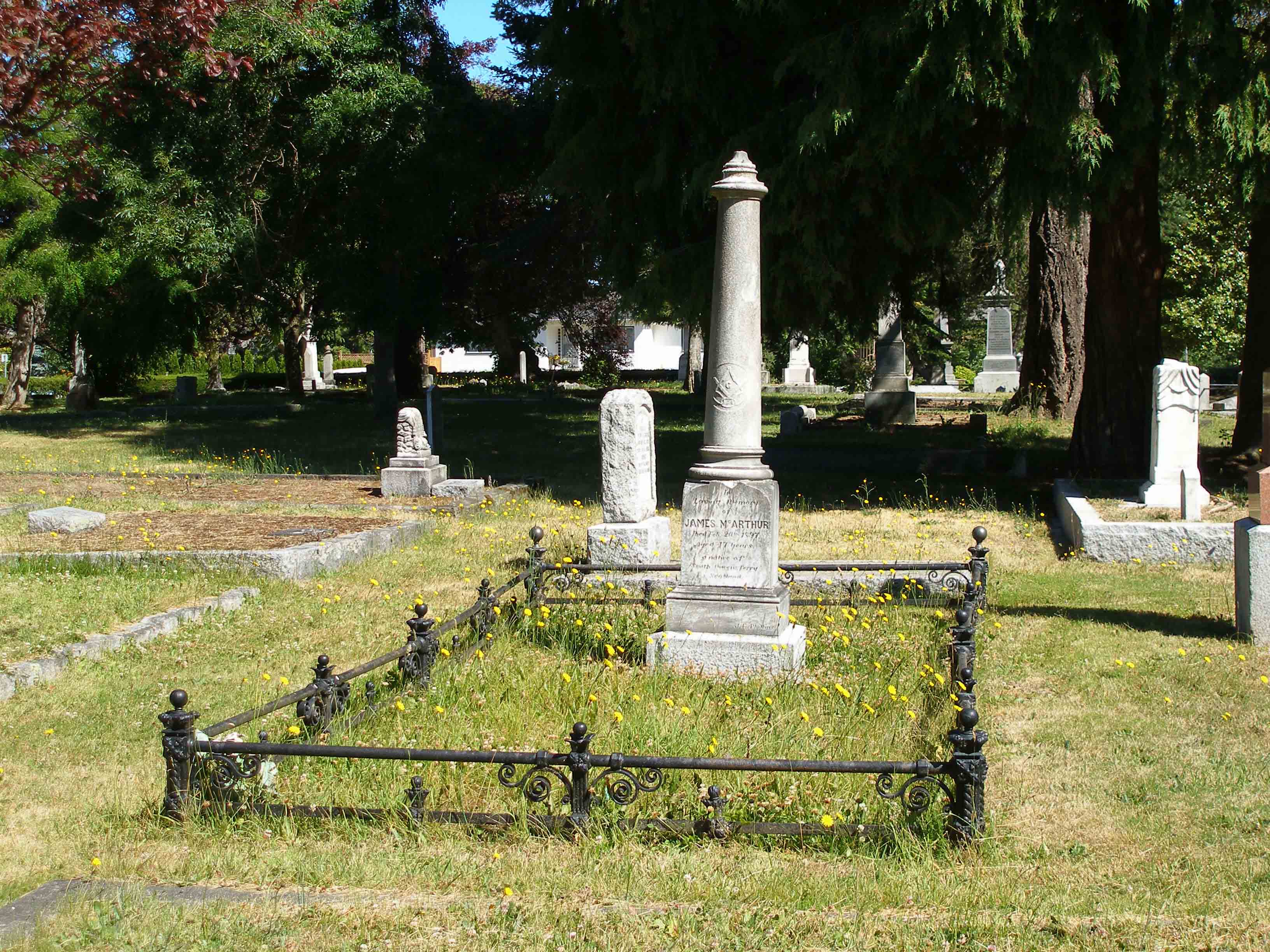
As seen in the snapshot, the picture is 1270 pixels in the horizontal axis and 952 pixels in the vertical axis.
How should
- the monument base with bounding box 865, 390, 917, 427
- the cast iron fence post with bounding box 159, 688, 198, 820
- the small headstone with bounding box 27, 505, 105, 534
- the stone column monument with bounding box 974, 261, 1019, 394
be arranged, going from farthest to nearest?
the stone column monument with bounding box 974, 261, 1019, 394 < the monument base with bounding box 865, 390, 917, 427 < the small headstone with bounding box 27, 505, 105, 534 < the cast iron fence post with bounding box 159, 688, 198, 820

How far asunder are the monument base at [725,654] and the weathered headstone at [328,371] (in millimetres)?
45495

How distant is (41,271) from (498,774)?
103ft

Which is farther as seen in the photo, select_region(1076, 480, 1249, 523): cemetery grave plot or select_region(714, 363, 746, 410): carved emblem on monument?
select_region(1076, 480, 1249, 523): cemetery grave plot

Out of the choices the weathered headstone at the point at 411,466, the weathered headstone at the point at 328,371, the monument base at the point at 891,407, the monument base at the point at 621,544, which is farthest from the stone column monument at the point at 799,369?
the monument base at the point at 621,544

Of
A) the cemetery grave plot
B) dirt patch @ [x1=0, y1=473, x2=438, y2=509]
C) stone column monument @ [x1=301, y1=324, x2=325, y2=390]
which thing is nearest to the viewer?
the cemetery grave plot

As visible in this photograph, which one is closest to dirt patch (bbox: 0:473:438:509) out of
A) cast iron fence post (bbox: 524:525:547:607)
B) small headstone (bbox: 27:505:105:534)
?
small headstone (bbox: 27:505:105:534)

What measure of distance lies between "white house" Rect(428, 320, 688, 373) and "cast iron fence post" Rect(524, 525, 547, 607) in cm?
6338

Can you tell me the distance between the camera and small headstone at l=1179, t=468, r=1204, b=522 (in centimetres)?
1155

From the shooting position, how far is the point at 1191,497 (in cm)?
1158

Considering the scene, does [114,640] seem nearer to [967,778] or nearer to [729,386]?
[729,386]

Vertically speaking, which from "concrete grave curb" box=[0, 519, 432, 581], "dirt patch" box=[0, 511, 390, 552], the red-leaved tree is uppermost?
the red-leaved tree

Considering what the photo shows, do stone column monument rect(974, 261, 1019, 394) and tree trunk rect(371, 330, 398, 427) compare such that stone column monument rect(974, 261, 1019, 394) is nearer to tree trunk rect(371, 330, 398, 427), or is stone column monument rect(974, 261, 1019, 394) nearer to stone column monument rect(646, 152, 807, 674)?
tree trunk rect(371, 330, 398, 427)

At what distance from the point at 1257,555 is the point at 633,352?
2660 inches

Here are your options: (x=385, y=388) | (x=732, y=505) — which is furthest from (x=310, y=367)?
(x=732, y=505)
